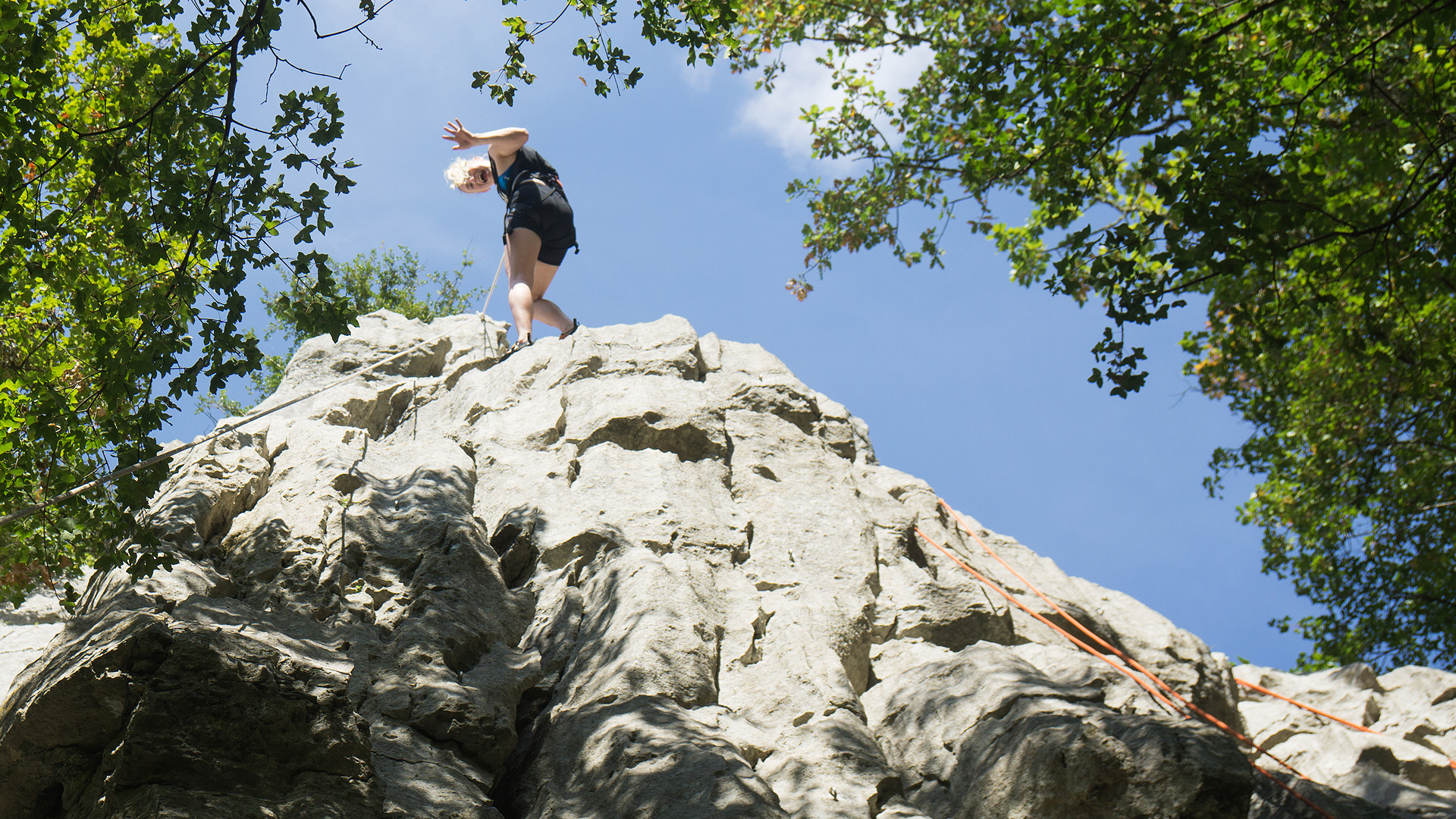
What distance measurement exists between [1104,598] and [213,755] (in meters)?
7.95

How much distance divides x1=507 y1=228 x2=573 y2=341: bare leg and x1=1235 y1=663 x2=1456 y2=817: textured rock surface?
8.39 m

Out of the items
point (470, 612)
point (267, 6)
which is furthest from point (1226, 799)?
point (267, 6)

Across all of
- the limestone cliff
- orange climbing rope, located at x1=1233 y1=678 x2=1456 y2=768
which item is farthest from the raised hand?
orange climbing rope, located at x1=1233 y1=678 x2=1456 y2=768

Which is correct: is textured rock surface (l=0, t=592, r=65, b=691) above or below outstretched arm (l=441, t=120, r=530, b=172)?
below

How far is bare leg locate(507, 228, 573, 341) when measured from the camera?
1048 centimetres

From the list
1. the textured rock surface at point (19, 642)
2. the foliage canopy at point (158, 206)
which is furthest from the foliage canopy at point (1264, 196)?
the textured rock surface at point (19, 642)

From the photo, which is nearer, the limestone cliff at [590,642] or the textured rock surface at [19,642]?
the limestone cliff at [590,642]

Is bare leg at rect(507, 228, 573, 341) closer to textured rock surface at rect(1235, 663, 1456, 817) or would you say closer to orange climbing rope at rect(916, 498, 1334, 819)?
orange climbing rope at rect(916, 498, 1334, 819)

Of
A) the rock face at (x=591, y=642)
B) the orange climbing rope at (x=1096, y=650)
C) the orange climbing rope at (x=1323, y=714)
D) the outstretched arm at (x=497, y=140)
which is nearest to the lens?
the rock face at (x=591, y=642)

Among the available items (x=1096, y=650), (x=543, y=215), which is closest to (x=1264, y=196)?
(x=1096, y=650)

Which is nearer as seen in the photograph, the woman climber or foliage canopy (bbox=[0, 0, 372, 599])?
foliage canopy (bbox=[0, 0, 372, 599])

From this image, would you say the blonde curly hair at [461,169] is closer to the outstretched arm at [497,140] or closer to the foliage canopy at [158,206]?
the outstretched arm at [497,140]

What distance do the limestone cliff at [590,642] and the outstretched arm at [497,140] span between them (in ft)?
7.45

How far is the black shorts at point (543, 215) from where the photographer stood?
10.4 metres
